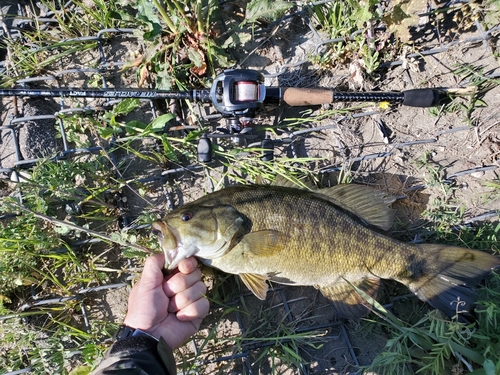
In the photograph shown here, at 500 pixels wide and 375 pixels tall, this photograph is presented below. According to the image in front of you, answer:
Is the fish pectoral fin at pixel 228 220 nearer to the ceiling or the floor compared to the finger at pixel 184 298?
nearer to the ceiling

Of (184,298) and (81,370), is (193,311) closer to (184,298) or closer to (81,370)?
(184,298)

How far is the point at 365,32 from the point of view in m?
3.83

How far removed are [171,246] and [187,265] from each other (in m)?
0.24

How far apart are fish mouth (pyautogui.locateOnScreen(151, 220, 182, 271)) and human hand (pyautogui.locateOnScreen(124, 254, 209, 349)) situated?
0.09 metres

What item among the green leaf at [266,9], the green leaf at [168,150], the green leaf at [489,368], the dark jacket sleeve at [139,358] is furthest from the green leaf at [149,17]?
the green leaf at [489,368]

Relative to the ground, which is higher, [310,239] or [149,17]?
[149,17]

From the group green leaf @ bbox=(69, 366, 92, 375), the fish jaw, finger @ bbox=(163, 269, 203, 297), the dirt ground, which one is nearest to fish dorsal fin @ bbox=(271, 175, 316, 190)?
the dirt ground

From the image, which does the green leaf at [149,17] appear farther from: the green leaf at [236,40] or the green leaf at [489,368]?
the green leaf at [489,368]

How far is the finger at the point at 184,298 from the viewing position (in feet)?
10.7

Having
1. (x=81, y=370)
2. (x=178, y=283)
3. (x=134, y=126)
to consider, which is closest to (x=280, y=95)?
(x=134, y=126)

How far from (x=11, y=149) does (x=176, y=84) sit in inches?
74.2

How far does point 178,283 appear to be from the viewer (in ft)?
10.6

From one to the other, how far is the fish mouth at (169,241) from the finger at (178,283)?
0.41ft

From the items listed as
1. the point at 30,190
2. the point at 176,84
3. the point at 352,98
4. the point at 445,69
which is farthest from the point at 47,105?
the point at 445,69
